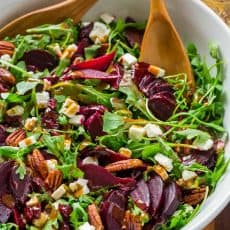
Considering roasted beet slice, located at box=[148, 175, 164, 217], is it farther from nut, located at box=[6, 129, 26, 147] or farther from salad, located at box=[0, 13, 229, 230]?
nut, located at box=[6, 129, 26, 147]

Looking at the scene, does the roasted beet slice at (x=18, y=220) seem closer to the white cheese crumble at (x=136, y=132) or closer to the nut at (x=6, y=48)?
the white cheese crumble at (x=136, y=132)

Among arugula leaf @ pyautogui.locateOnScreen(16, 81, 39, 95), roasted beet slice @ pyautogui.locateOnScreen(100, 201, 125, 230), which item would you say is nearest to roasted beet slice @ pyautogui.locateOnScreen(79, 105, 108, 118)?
arugula leaf @ pyautogui.locateOnScreen(16, 81, 39, 95)

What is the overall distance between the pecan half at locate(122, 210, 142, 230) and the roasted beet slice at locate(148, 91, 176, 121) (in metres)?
0.26

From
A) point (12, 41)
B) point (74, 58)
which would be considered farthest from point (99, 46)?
point (12, 41)

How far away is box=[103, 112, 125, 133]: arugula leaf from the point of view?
1537 millimetres

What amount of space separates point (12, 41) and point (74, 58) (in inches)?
5.8

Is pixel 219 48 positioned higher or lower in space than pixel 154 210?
higher

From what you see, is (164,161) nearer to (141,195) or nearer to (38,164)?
(141,195)

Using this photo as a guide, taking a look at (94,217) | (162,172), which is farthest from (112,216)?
(162,172)

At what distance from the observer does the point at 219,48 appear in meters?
1.67

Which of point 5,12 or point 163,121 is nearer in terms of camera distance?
point 163,121

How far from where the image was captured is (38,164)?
4.91 feet

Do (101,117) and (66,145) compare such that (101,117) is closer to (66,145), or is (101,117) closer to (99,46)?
(66,145)

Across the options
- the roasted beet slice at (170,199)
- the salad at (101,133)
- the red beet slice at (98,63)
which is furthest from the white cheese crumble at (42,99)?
the roasted beet slice at (170,199)
